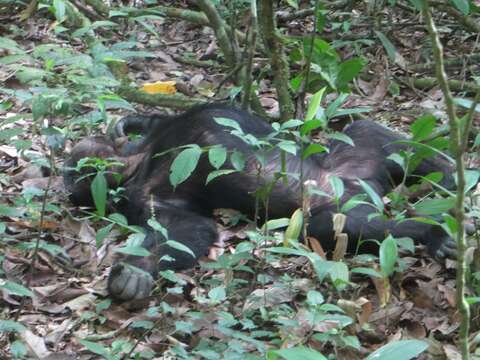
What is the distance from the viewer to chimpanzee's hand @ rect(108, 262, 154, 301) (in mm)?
3449

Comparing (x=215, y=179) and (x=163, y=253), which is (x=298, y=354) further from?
(x=215, y=179)

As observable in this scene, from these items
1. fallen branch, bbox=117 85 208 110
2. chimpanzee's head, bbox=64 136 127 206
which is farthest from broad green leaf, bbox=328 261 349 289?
fallen branch, bbox=117 85 208 110

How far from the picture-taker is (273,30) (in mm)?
4477

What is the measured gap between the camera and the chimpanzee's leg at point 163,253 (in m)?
3.46

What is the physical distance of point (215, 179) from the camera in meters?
4.29

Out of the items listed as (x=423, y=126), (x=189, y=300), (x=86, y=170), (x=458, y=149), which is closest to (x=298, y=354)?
(x=458, y=149)

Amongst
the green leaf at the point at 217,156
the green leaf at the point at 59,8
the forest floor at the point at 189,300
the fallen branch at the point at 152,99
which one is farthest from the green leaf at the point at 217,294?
the fallen branch at the point at 152,99

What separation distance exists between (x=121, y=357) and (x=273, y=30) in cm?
219

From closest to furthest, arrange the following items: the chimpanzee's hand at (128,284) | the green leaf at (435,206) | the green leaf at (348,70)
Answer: the green leaf at (435,206) < the chimpanzee's hand at (128,284) < the green leaf at (348,70)

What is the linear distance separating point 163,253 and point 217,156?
3.45 feet

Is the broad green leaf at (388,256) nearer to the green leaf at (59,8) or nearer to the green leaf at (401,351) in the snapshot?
the green leaf at (401,351)

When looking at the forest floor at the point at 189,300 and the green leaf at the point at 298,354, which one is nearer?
the green leaf at the point at 298,354

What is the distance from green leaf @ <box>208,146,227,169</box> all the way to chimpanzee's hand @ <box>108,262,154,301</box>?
703mm

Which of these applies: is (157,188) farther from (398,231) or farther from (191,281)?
(398,231)
